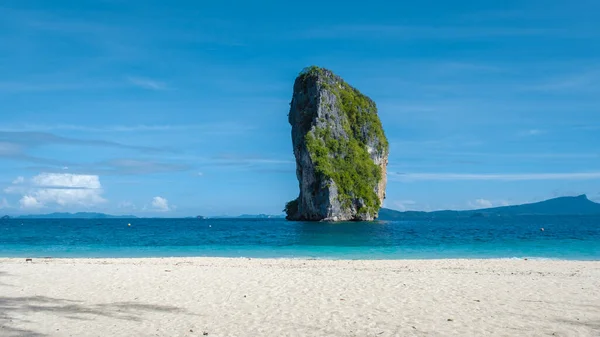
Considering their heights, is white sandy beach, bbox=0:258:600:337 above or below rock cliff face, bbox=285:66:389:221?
below

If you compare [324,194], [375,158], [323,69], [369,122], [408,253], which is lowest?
[408,253]

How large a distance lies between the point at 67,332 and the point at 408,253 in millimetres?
24174

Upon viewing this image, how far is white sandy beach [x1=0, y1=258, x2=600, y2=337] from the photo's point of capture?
926 centimetres

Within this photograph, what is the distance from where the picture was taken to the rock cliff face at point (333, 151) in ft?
292

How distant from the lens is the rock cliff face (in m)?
88.9

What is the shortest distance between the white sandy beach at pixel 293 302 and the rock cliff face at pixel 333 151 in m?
70.8

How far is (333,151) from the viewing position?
92688 millimetres

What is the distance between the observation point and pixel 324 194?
8762 centimetres

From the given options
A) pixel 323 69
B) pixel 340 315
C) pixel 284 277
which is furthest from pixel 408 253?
pixel 323 69

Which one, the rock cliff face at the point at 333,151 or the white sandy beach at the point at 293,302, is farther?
the rock cliff face at the point at 333,151

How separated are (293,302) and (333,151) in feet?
267

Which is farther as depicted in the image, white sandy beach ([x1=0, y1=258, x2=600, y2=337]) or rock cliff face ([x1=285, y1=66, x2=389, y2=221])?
rock cliff face ([x1=285, y1=66, x2=389, y2=221])

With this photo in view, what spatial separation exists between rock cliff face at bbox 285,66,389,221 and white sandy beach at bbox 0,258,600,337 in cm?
7081

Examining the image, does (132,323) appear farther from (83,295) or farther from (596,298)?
(596,298)
